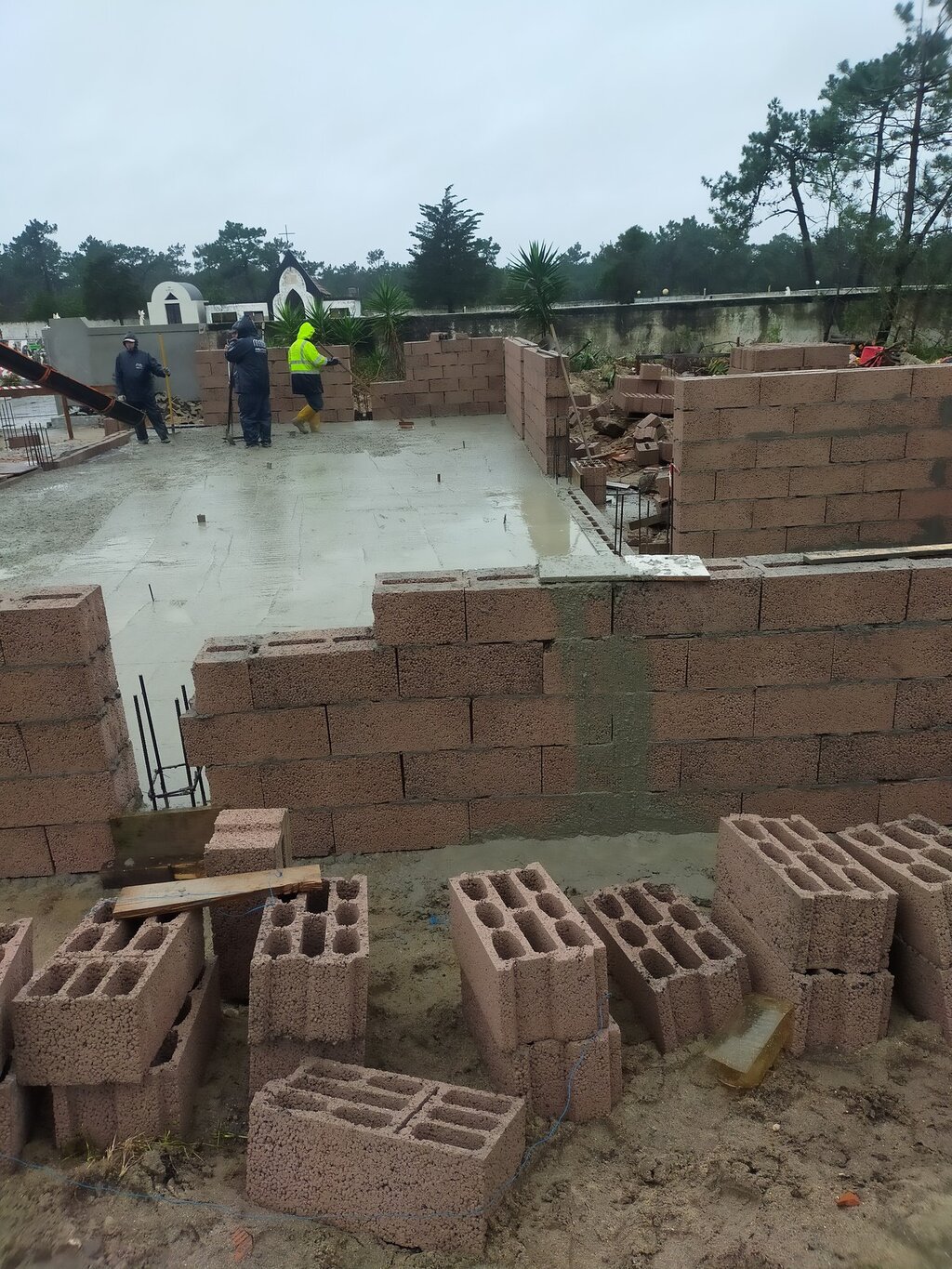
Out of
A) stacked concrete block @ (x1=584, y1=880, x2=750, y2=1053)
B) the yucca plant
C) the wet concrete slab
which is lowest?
stacked concrete block @ (x1=584, y1=880, x2=750, y2=1053)

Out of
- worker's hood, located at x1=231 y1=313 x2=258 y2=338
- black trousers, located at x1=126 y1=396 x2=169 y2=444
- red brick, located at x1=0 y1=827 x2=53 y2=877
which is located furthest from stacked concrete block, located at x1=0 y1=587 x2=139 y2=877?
black trousers, located at x1=126 y1=396 x2=169 y2=444

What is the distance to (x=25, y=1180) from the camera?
2.93 m

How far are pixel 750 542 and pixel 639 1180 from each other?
24.3 feet

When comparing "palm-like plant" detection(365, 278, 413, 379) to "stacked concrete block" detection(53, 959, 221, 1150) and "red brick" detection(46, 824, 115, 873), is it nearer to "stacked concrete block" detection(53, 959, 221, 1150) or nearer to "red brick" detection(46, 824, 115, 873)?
"red brick" detection(46, 824, 115, 873)

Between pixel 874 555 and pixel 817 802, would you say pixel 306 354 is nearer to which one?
pixel 874 555

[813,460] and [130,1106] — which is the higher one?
[813,460]

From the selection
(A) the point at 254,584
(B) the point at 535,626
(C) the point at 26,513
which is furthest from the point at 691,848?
(C) the point at 26,513

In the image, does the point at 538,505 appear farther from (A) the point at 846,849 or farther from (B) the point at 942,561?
(A) the point at 846,849

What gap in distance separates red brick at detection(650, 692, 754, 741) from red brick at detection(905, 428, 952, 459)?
18.4ft

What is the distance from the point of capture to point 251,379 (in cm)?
1466

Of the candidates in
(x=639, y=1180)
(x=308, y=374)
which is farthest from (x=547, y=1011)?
(x=308, y=374)

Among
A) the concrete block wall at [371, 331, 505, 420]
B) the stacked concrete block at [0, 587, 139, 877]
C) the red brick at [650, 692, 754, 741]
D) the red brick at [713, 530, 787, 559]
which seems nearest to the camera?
the stacked concrete block at [0, 587, 139, 877]

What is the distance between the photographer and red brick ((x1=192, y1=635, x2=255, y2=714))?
4465 millimetres

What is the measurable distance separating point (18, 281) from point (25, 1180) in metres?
89.8
